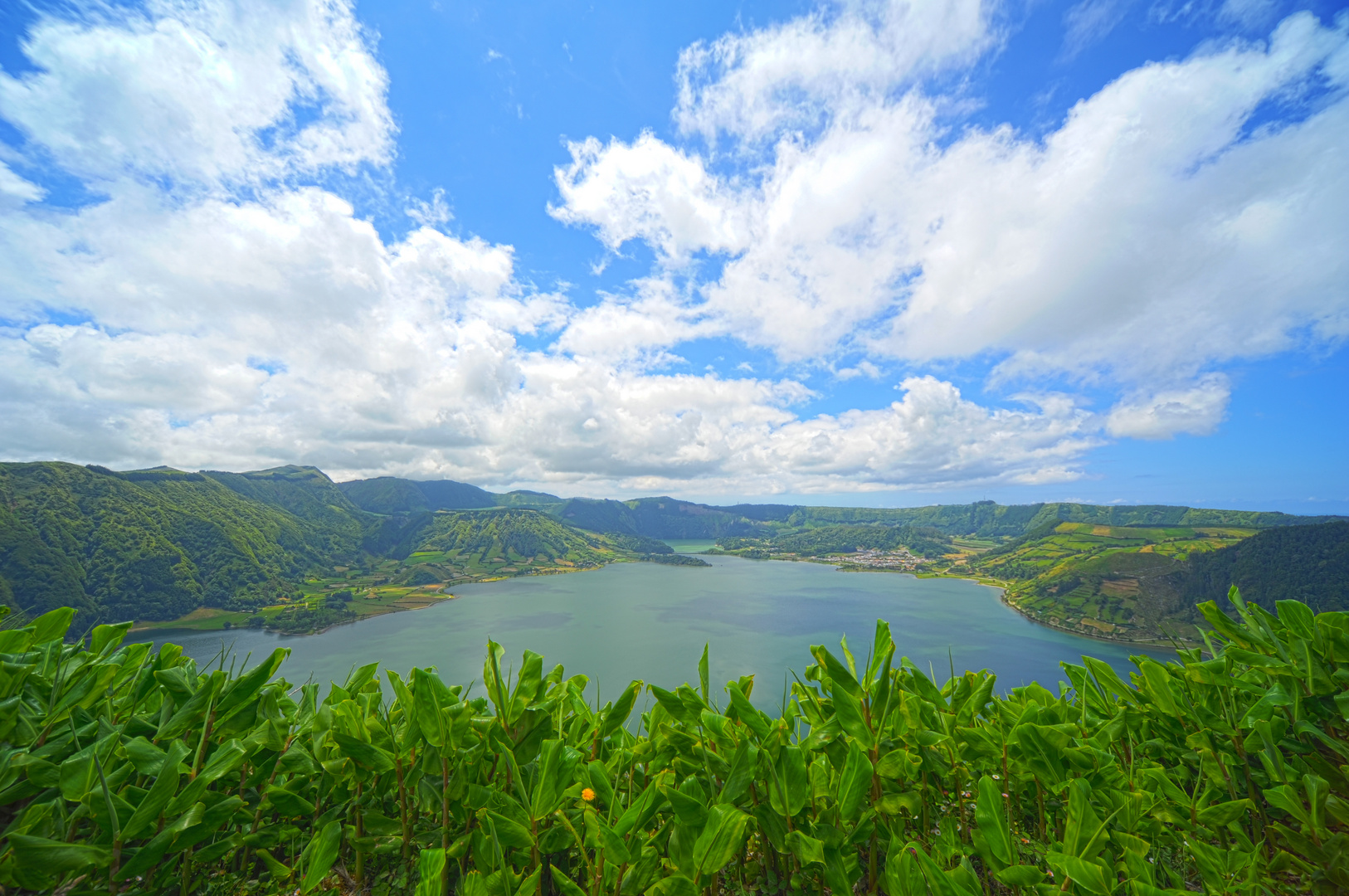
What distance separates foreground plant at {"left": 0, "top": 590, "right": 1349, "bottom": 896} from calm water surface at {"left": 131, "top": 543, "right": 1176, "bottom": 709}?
46095mm

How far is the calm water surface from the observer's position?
56.6 metres

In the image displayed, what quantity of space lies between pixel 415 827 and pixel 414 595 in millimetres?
142889

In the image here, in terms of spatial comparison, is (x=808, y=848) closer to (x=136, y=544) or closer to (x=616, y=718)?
(x=616, y=718)

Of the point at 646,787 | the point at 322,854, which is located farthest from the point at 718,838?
the point at 322,854

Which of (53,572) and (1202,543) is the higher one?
(1202,543)

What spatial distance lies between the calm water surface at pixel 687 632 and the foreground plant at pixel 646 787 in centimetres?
4610

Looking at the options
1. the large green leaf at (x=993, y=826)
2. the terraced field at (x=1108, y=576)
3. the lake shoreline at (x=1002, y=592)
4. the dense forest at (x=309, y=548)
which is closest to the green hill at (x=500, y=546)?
the dense forest at (x=309, y=548)

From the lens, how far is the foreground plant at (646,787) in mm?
498

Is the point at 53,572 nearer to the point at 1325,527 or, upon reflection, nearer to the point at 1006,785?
the point at 1006,785

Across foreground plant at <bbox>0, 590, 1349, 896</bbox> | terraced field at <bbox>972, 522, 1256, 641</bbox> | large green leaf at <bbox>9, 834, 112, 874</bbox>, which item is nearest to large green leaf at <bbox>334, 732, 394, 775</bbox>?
foreground plant at <bbox>0, 590, 1349, 896</bbox>

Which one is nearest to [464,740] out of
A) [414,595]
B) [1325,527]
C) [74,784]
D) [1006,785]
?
[74,784]

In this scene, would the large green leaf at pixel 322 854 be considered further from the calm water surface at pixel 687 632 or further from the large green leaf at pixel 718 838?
the calm water surface at pixel 687 632

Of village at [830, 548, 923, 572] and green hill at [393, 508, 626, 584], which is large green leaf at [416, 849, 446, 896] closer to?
green hill at [393, 508, 626, 584]

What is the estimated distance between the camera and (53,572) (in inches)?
3177
